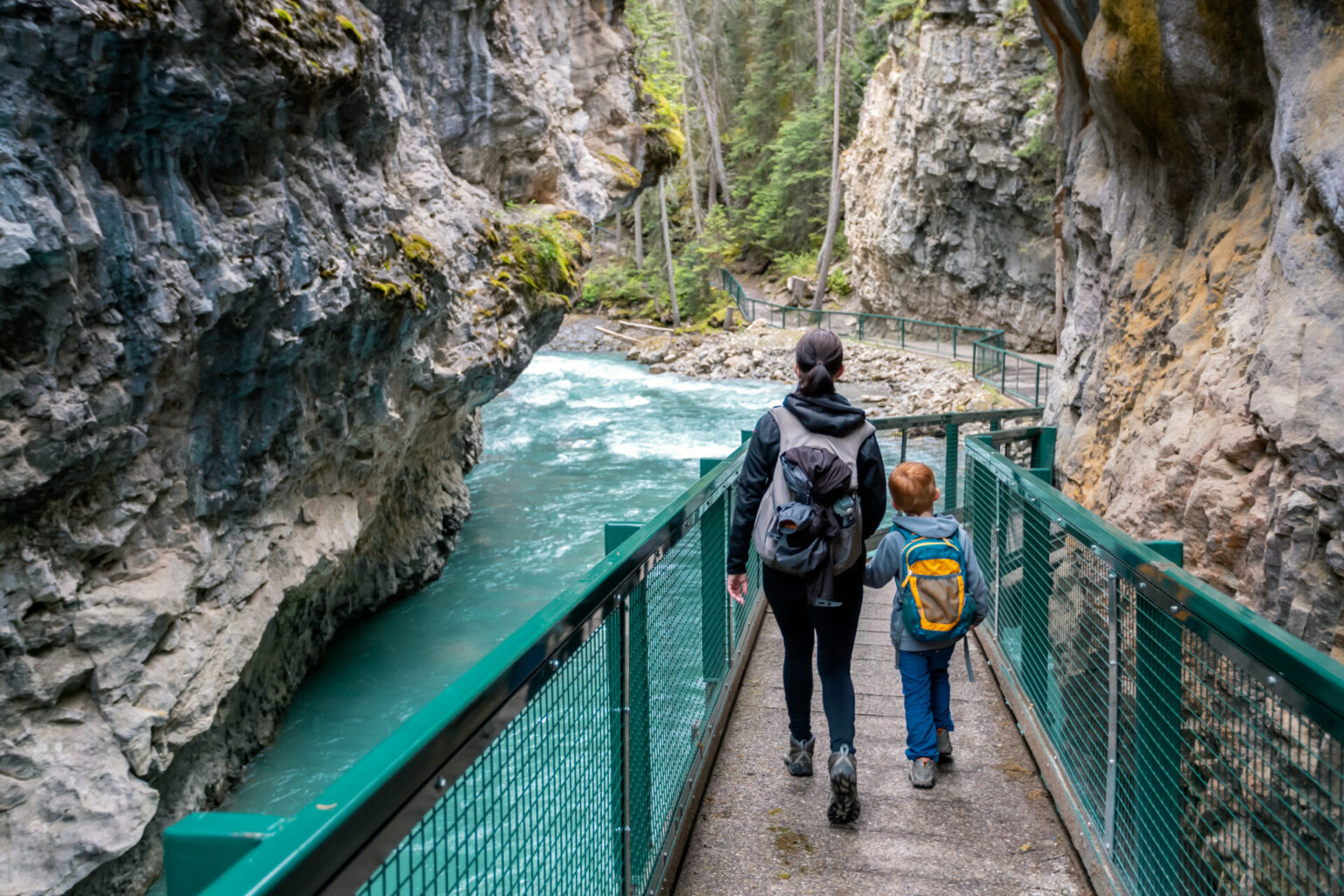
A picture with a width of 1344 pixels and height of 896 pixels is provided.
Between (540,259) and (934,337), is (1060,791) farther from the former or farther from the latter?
(934,337)

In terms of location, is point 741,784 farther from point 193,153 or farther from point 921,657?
point 193,153

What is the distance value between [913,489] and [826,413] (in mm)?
715

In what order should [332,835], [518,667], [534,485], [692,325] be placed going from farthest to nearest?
[692,325], [534,485], [518,667], [332,835]

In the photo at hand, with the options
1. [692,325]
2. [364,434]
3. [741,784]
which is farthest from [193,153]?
[692,325]

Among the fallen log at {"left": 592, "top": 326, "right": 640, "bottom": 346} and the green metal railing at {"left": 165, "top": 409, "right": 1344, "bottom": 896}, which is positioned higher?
the green metal railing at {"left": 165, "top": 409, "right": 1344, "bottom": 896}

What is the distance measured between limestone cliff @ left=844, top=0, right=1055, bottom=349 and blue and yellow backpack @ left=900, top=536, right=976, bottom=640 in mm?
25205

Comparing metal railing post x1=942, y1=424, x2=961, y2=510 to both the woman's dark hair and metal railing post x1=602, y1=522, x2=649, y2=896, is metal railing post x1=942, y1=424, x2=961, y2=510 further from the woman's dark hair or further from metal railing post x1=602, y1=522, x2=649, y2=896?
metal railing post x1=602, y1=522, x2=649, y2=896

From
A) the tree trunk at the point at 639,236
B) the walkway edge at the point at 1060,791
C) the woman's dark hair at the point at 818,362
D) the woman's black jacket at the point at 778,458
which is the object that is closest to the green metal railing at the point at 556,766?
the woman's black jacket at the point at 778,458

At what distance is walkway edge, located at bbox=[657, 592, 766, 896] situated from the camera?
10.7 feet

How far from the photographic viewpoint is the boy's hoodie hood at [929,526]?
3.79 meters

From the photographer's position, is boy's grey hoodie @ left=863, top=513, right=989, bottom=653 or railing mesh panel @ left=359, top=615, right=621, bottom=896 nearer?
railing mesh panel @ left=359, top=615, right=621, bottom=896

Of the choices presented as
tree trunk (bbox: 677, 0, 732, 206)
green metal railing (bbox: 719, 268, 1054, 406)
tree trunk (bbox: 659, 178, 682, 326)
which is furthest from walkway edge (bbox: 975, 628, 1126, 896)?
tree trunk (bbox: 677, 0, 732, 206)

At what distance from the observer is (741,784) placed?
3.92 meters

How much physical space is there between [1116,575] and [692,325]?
38717mm
